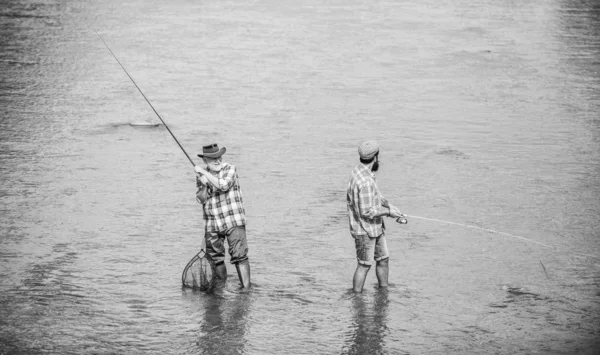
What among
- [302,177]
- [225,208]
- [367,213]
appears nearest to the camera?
[367,213]

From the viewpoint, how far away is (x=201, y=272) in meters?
9.39

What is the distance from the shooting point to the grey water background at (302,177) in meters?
8.75

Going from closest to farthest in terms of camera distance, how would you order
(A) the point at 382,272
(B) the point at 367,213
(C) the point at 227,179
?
1. (B) the point at 367,213
2. (C) the point at 227,179
3. (A) the point at 382,272

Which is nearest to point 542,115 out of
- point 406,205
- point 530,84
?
point 530,84

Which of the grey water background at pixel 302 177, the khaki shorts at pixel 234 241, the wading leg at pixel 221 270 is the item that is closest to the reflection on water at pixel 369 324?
the grey water background at pixel 302 177

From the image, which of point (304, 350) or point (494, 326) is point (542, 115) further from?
point (304, 350)

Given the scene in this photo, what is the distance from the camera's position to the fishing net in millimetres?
9406

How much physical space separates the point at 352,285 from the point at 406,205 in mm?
2794

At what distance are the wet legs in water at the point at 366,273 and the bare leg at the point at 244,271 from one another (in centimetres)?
107

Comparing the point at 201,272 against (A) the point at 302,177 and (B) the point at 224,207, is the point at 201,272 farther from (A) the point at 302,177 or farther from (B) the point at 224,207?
(A) the point at 302,177

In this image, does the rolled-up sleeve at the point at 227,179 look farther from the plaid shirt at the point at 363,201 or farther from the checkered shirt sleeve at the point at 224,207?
the plaid shirt at the point at 363,201

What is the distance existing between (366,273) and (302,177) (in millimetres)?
4197

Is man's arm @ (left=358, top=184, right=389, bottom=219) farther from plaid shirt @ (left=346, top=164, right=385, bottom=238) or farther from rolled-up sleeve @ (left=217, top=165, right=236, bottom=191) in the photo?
rolled-up sleeve @ (left=217, top=165, right=236, bottom=191)

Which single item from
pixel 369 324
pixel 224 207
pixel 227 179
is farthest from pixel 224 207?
pixel 369 324
